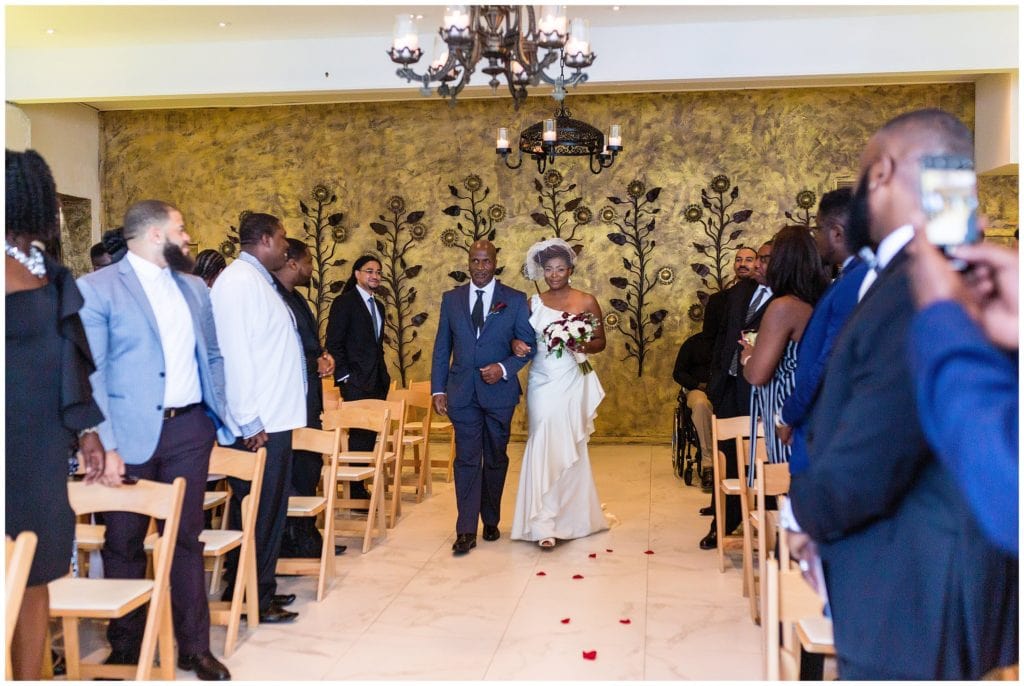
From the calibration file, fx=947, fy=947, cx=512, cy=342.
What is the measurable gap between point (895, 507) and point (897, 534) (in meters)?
0.05

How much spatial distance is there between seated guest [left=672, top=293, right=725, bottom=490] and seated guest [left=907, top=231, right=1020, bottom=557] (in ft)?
18.7

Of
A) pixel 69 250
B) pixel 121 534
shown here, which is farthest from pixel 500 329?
pixel 69 250

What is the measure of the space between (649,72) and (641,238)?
2447 millimetres

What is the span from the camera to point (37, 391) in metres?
2.85

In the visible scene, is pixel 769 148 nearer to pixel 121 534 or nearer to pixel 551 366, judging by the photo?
pixel 551 366

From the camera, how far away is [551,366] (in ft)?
19.1

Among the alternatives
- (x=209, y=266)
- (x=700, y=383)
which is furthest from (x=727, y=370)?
(x=209, y=266)

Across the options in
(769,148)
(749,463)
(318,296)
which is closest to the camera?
(749,463)

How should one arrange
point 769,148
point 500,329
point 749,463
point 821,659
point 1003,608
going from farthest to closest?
point 769,148, point 500,329, point 749,463, point 821,659, point 1003,608

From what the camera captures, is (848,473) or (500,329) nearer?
(848,473)

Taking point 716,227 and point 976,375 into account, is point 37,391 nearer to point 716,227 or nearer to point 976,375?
point 976,375

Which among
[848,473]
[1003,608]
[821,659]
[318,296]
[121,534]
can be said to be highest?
[318,296]

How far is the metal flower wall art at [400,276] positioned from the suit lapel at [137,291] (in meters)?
6.76

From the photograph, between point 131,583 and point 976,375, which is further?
point 131,583
